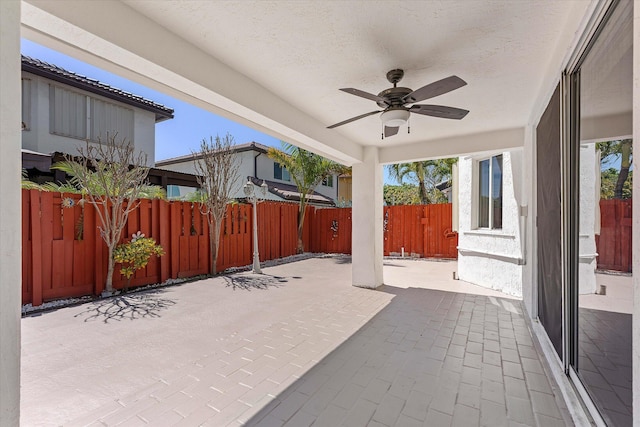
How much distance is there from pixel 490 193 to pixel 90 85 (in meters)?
11.4

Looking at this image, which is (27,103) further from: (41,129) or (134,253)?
(134,253)

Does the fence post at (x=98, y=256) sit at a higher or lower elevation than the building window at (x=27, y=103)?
lower

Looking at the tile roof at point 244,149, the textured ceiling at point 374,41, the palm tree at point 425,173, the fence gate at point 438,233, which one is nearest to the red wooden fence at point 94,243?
the textured ceiling at point 374,41

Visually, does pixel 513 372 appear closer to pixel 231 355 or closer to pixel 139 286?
pixel 231 355

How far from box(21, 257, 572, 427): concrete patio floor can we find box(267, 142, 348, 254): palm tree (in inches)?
228

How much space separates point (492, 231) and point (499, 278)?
0.91 metres

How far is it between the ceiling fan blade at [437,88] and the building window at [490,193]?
385cm

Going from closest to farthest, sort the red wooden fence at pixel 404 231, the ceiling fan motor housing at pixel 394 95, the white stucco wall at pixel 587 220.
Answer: the white stucco wall at pixel 587 220, the ceiling fan motor housing at pixel 394 95, the red wooden fence at pixel 404 231

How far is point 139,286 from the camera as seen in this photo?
584 centimetres

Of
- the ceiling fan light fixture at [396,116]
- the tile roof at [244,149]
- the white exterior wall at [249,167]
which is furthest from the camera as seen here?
the tile roof at [244,149]

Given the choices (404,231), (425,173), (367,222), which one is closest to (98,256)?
(367,222)

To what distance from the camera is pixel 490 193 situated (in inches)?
242

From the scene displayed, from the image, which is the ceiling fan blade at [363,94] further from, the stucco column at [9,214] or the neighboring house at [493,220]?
the neighboring house at [493,220]

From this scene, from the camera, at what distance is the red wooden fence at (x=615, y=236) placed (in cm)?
147
